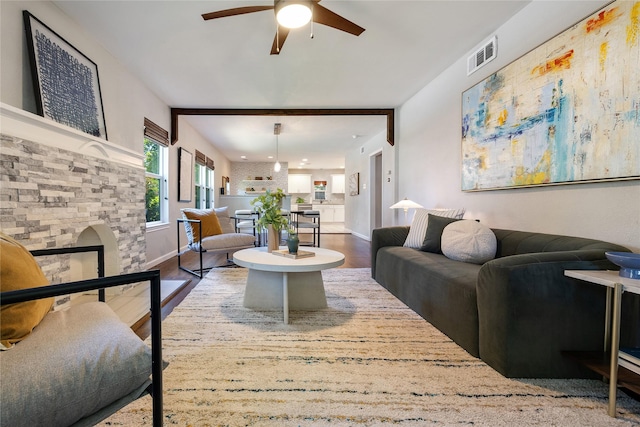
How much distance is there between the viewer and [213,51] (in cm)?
302

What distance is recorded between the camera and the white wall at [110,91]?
1953 millimetres

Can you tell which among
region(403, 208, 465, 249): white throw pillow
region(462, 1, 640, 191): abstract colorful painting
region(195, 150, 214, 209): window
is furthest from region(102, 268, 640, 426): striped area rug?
region(195, 150, 214, 209): window

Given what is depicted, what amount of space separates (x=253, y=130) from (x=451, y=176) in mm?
4331

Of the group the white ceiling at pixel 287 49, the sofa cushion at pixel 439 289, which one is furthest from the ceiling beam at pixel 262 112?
the sofa cushion at pixel 439 289

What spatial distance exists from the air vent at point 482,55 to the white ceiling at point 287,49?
0.33ft

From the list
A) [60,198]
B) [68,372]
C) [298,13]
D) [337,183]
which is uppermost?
[298,13]

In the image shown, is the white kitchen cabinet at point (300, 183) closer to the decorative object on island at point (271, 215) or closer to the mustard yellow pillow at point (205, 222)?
the mustard yellow pillow at point (205, 222)

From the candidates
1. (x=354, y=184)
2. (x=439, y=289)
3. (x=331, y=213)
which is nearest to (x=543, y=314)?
(x=439, y=289)

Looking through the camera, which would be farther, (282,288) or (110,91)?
(110,91)

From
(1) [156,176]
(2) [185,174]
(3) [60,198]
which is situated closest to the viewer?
(3) [60,198]

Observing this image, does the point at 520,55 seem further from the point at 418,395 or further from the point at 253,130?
the point at 253,130

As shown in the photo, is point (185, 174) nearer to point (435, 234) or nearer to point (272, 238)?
point (272, 238)

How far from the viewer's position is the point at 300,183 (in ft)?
40.7

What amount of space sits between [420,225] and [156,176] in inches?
155
